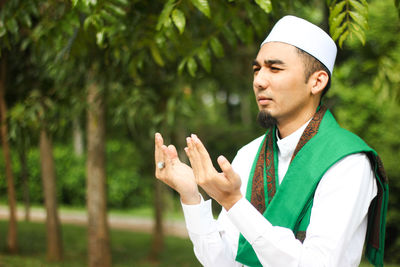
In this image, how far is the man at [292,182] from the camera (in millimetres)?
1678

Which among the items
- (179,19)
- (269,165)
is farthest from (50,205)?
(269,165)

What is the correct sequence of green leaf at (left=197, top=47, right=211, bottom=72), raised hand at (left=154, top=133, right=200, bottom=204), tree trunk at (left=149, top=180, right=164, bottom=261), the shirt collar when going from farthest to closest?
tree trunk at (left=149, top=180, right=164, bottom=261) → green leaf at (left=197, top=47, right=211, bottom=72) → the shirt collar → raised hand at (left=154, top=133, right=200, bottom=204)

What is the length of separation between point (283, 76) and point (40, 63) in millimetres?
3896

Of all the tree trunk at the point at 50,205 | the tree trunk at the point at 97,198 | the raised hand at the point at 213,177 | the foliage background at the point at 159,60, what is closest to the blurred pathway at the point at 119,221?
the foliage background at the point at 159,60

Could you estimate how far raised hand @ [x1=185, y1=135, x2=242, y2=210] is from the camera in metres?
1.66

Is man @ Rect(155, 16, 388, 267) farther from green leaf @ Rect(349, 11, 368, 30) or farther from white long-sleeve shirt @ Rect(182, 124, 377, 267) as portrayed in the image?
green leaf @ Rect(349, 11, 368, 30)

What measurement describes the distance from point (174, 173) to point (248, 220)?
0.43m

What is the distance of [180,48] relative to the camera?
2947mm

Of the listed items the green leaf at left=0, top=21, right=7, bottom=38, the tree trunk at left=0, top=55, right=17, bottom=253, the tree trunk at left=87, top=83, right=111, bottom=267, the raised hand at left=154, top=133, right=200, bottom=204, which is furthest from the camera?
the tree trunk at left=87, top=83, right=111, bottom=267

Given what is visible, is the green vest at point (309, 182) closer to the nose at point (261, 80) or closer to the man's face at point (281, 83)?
the man's face at point (281, 83)

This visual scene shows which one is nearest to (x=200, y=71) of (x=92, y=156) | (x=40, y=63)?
(x=40, y=63)

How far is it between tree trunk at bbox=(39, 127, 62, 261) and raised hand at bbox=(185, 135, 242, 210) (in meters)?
6.53

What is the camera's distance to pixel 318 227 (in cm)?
171

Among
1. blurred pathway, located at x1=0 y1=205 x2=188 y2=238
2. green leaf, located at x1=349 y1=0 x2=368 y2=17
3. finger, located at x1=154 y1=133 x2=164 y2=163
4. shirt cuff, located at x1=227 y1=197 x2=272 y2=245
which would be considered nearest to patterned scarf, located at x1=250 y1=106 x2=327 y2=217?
shirt cuff, located at x1=227 y1=197 x2=272 y2=245
